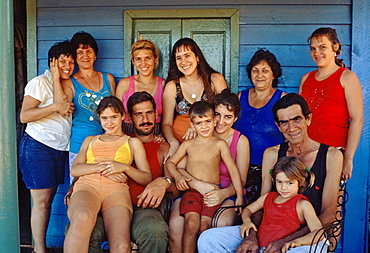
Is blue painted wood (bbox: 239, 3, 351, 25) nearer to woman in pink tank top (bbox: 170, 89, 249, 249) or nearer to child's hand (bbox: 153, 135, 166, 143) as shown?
woman in pink tank top (bbox: 170, 89, 249, 249)

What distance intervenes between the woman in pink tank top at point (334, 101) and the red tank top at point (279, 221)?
2.95ft

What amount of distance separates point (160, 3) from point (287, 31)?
54.2 inches

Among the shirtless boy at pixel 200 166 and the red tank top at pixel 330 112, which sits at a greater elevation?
the red tank top at pixel 330 112

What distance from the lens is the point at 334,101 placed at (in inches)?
133

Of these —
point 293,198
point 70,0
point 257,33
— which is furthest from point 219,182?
point 70,0

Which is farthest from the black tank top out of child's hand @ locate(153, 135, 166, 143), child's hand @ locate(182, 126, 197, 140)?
child's hand @ locate(153, 135, 166, 143)

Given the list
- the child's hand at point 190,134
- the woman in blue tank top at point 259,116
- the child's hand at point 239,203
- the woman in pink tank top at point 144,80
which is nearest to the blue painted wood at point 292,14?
the woman in blue tank top at point 259,116

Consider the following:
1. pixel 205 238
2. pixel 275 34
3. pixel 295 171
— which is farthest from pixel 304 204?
pixel 275 34

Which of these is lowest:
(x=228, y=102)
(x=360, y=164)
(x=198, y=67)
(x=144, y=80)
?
(x=360, y=164)

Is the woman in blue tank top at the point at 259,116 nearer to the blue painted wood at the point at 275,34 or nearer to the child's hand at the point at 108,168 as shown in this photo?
the blue painted wood at the point at 275,34

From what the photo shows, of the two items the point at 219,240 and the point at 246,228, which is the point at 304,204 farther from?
the point at 219,240

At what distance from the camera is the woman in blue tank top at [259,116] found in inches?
137

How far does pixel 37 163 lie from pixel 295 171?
2.36m

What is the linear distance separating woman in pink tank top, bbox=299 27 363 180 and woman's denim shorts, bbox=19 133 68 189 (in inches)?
95.4
